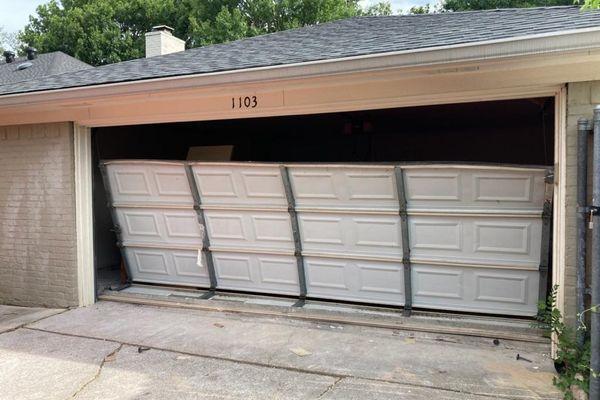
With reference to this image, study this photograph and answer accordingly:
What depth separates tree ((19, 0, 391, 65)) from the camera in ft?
75.3

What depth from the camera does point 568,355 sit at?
3.86m

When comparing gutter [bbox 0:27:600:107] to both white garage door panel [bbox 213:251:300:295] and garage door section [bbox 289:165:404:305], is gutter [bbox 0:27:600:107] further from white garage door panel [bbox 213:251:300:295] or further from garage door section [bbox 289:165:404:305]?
white garage door panel [bbox 213:251:300:295]

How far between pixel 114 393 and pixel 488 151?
9.59m

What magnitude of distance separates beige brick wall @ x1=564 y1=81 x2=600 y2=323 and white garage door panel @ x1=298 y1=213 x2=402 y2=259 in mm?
1829

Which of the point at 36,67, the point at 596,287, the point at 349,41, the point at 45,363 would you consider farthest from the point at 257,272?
the point at 36,67

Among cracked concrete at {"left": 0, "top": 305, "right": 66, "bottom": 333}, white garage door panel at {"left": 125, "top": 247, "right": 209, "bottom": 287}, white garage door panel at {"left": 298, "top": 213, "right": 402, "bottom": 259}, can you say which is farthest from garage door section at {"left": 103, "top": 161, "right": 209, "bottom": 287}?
white garage door panel at {"left": 298, "top": 213, "right": 402, "bottom": 259}

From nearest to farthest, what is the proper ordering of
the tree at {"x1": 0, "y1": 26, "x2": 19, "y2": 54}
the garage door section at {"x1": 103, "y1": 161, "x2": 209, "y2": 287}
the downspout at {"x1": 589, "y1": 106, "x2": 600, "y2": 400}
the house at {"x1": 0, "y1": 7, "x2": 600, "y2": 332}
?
the downspout at {"x1": 589, "y1": 106, "x2": 600, "y2": 400}
the house at {"x1": 0, "y1": 7, "x2": 600, "y2": 332}
the garage door section at {"x1": 103, "y1": 161, "x2": 209, "y2": 287}
the tree at {"x1": 0, "y1": 26, "x2": 19, "y2": 54}

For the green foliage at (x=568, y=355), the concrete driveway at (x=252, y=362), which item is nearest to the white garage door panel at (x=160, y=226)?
the concrete driveway at (x=252, y=362)

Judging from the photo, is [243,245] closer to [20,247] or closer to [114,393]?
[114,393]

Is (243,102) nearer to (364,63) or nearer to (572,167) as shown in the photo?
(364,63)

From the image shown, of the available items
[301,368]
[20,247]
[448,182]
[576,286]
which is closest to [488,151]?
[448,182]

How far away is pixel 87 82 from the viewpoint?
5965mm

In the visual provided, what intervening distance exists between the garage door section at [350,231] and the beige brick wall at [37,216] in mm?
3047

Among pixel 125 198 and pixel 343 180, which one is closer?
pixel 343 180
